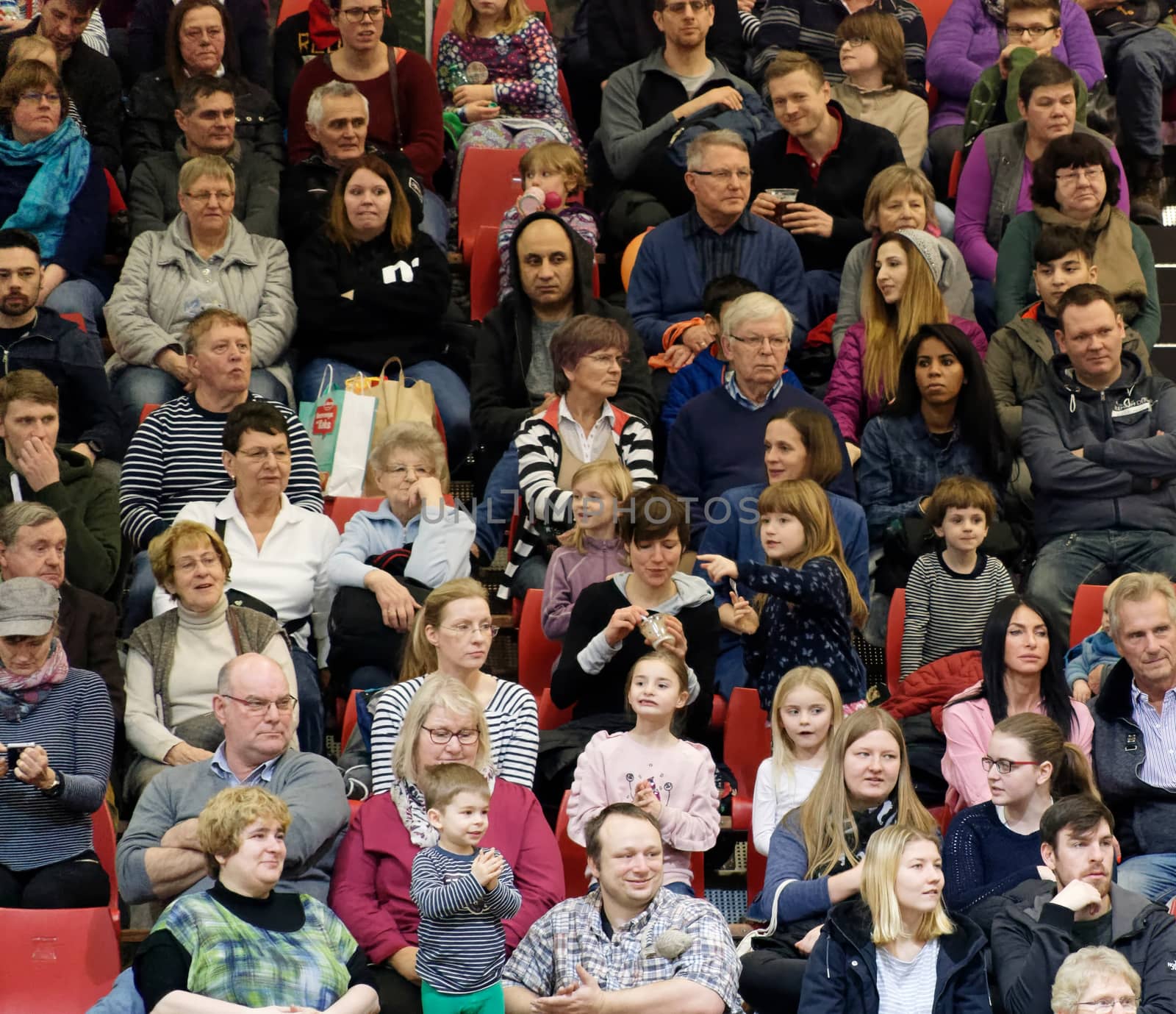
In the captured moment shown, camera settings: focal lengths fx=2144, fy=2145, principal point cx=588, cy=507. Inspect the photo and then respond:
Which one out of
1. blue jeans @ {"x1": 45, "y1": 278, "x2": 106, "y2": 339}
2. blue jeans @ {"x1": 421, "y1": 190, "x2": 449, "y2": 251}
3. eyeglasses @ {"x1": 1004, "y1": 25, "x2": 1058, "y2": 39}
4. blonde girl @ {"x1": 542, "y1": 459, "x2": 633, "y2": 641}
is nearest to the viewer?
blonde girl @ {"x1": 542, "y1": 459, "x2": 633, "y2": 641}

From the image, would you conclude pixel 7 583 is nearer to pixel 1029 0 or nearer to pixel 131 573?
pixel 131 573

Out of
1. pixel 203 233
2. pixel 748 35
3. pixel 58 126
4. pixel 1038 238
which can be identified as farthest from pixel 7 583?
pixel 748 35

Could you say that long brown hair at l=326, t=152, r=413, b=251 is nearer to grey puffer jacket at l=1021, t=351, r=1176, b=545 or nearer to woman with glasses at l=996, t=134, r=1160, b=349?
woman with glasses at l=996, t=134, r=1160, b=349

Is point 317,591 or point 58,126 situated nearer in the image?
point 317,591

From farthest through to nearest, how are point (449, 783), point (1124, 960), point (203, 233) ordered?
point (203, 233)
point (449, 783)
point (1124, 960)

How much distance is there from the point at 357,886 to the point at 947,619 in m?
2.01

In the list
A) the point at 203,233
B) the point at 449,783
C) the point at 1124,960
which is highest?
the point at 203,233

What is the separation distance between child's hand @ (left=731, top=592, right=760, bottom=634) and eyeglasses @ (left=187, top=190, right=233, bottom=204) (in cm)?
244

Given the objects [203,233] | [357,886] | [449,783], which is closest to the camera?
[449,783]

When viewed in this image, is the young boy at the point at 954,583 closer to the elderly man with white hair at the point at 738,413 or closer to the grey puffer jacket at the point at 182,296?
the elderly man with white hair at the point at 738,413

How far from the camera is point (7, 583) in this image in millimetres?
5312

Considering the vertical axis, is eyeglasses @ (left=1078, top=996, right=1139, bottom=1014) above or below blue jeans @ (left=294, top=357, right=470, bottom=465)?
below

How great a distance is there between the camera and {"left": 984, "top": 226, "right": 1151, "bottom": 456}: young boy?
703 cm

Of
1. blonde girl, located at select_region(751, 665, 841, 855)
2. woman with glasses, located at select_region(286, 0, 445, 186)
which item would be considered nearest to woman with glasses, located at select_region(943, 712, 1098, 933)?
blonde girl, located at select_region(751, 665, 841, 855)
